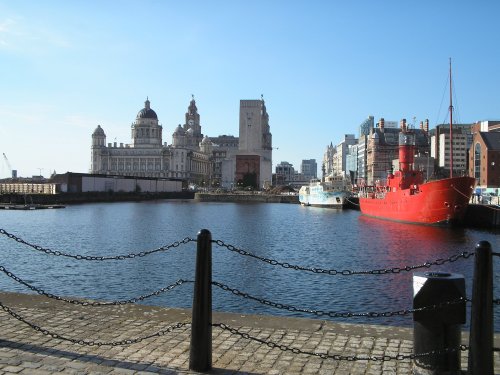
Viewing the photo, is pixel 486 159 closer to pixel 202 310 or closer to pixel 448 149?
pixel 448 149

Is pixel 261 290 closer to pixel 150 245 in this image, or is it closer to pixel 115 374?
pixel 115 374

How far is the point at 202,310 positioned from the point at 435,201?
4546 centimetres

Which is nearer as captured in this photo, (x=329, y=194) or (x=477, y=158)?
(x=329, y=194)

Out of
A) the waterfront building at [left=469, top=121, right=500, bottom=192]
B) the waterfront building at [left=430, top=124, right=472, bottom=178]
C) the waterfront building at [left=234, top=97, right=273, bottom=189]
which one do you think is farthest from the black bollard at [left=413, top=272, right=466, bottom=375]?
the waterfront building at [left=234, top=97, right=273, bottom=189]

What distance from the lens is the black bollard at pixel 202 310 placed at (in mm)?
6598

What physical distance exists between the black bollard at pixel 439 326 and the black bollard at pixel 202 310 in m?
2.55

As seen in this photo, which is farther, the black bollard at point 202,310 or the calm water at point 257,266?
the calm water at point 257,266

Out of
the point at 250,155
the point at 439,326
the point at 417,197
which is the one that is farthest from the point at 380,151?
the point at 439,326

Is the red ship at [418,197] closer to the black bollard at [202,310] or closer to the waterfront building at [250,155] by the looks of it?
the black bollard at [202,310]

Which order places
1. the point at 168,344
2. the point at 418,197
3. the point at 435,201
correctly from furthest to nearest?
1. the point at 418,197
2. the point at 435,201
3. the point at 168,344

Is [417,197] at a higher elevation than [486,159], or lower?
lower

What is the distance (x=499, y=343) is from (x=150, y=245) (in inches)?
1109

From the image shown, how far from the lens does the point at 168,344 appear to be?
7707 mm

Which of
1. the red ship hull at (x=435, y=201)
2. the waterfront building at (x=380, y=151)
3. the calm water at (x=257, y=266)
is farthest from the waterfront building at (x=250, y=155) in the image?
the calm water at (x=257, y=266)
